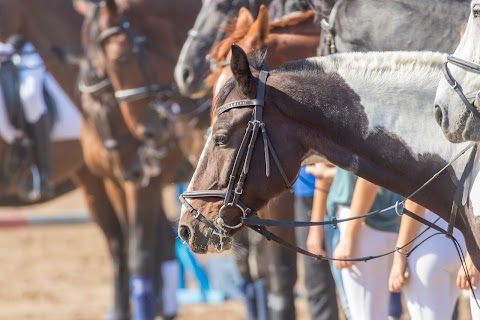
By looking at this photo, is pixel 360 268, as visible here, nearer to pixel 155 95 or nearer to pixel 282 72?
pixel 282 72

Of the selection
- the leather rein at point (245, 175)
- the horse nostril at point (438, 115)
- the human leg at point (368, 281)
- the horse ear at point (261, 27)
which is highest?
the horse ear at point (261, 27)

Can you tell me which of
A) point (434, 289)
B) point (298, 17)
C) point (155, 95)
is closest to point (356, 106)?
point (434, 289)

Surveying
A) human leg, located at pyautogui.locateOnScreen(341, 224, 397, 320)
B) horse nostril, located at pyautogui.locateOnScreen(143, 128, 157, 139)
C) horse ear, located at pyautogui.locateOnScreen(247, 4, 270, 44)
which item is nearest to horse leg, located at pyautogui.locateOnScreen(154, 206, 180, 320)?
horse nostril, located at pyautogui.locateOnScreen(143, 128, 157, 139)

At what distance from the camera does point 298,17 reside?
5.06 meters

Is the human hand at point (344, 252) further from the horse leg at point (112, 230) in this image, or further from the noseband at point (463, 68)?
the horse leg at point (112, 230)

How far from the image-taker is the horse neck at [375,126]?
3346 mm

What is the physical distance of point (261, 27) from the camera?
185 inches

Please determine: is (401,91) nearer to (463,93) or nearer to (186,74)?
(463,93)

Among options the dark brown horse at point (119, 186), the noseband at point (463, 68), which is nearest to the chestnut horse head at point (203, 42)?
the dark brown horse at point (119, 186)

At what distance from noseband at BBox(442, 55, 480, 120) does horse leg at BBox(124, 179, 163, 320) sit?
443 cm

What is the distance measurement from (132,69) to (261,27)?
2505 mm

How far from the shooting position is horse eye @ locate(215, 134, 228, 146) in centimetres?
340

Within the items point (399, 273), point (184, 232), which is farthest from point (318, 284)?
point (184, 232)

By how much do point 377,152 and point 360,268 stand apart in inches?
44.3
